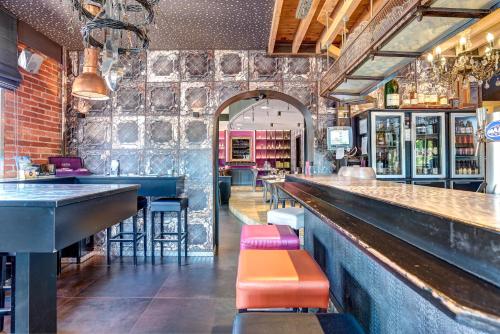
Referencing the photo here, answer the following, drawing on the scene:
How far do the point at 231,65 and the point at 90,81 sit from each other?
7.24 feet

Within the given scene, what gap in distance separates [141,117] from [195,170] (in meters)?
1.09

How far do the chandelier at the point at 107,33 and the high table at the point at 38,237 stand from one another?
3.48 feet

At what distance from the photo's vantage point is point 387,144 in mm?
4797

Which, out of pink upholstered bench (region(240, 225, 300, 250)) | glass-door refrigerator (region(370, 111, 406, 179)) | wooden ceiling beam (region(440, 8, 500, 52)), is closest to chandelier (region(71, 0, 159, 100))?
pink upholstered bench (region(240, 225, 300, 250))

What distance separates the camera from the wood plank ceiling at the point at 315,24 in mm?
3227

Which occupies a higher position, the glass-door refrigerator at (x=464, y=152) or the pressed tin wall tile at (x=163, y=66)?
the pressed tin wall tile at (x=163, y=66)

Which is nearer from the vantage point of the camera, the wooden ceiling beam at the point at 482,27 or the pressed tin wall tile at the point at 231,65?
the wooden ceiling beam at the point at 482,27

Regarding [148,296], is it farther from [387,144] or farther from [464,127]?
[464,127]

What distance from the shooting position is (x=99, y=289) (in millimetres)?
3291

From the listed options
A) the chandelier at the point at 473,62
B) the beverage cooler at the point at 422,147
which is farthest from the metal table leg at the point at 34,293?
the chandelier at the point at 473,62

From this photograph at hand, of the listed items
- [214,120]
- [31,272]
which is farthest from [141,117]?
[31,272]

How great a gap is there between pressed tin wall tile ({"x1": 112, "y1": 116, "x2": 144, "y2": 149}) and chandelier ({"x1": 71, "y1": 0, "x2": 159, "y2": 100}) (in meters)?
1.53

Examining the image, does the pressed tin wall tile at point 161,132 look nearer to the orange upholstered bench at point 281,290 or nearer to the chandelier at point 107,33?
the chandelier at point 107,33

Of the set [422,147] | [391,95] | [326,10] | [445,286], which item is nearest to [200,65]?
[326,10]
